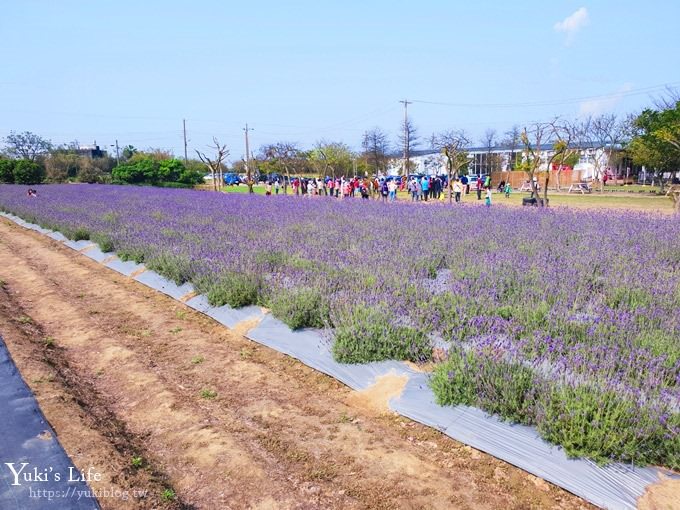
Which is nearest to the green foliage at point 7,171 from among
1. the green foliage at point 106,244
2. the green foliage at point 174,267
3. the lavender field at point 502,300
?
the green foliage at point 106,244

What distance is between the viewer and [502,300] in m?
4.64

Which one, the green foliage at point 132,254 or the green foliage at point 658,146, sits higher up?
the green foliage at point 658,146

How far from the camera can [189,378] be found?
164 inches

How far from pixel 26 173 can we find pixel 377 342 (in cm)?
4727

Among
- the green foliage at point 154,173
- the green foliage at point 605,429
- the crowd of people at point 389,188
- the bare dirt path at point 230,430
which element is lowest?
the bare dirt path at point 230,430

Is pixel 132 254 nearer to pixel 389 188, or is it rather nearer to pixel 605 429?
pixel 605 429

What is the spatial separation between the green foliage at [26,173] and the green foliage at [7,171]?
0.41 m

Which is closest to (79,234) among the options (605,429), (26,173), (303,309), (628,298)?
(303,309)

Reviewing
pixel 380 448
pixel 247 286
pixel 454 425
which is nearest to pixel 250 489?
pixel 380 448

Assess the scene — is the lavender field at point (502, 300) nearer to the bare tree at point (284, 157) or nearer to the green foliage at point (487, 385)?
the green foliage at point (487, 385)

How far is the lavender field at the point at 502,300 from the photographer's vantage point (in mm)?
2707

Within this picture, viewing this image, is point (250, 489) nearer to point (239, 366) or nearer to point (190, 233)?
point (239, 366)

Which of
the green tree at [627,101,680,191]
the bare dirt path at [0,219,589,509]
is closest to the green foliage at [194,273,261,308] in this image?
the bare dirt path at [0,219,589,509]

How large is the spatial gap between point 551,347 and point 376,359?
50.8 inches
